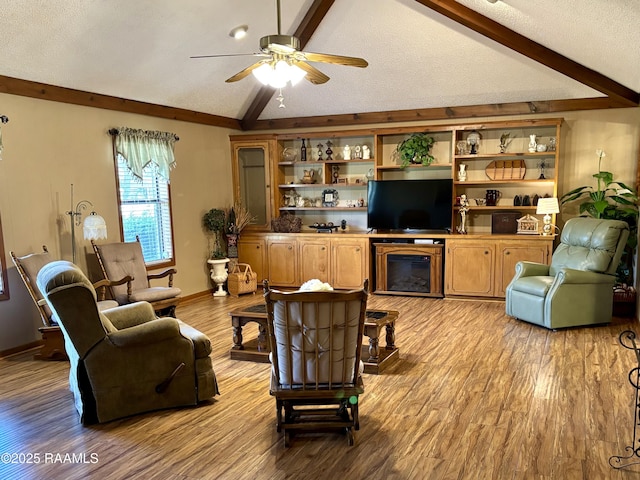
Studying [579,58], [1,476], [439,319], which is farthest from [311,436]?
[579,58]

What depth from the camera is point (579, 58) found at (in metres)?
5.38

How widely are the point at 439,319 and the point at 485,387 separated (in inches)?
79.0

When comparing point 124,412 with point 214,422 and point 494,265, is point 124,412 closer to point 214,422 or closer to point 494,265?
point 214,422

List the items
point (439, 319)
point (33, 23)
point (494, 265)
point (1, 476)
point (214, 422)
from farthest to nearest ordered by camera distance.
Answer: point (494, 265), point (439, 319), point (33, 23), point (214, 422), point (1, 476)

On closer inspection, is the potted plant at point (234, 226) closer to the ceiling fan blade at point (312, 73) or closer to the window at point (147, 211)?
the window at point (147, 211)

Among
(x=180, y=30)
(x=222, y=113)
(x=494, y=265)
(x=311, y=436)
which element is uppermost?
(x=180, y=30)

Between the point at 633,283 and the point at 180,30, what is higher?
the point at 180,30

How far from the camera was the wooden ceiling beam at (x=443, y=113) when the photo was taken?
6336 mm

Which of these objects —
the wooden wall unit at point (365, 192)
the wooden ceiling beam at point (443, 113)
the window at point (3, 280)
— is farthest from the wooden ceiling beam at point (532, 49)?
the window at point (3, 280)

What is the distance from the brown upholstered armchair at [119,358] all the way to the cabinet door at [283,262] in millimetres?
3876

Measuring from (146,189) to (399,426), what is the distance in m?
4.54

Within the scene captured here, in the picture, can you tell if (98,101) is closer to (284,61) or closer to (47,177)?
(47,177)

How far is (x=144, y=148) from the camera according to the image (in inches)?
240

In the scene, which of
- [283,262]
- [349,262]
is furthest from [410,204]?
[283,262]
